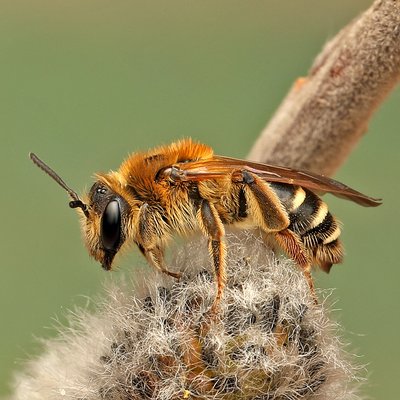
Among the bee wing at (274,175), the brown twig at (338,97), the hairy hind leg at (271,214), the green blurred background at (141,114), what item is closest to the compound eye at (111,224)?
the bee wing at (274,175)

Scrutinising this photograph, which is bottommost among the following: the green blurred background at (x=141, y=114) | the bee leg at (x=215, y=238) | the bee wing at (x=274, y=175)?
the green blurred background at (x=141, y=114)

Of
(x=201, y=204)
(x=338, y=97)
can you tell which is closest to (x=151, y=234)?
(x=201, y=204)

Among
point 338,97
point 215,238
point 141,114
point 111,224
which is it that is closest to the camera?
point 215,238

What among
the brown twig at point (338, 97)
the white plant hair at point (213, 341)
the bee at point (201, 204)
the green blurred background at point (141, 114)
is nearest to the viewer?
the white plant hair at point (213, 341)

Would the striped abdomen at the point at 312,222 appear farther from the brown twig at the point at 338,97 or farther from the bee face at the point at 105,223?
the bee face at the point at 105,223

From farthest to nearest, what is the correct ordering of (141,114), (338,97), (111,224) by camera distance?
(141,114) < (338,97) < (111,224)

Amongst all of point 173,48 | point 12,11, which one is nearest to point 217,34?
point 173,48

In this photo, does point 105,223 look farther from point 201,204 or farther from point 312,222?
point 312,222
